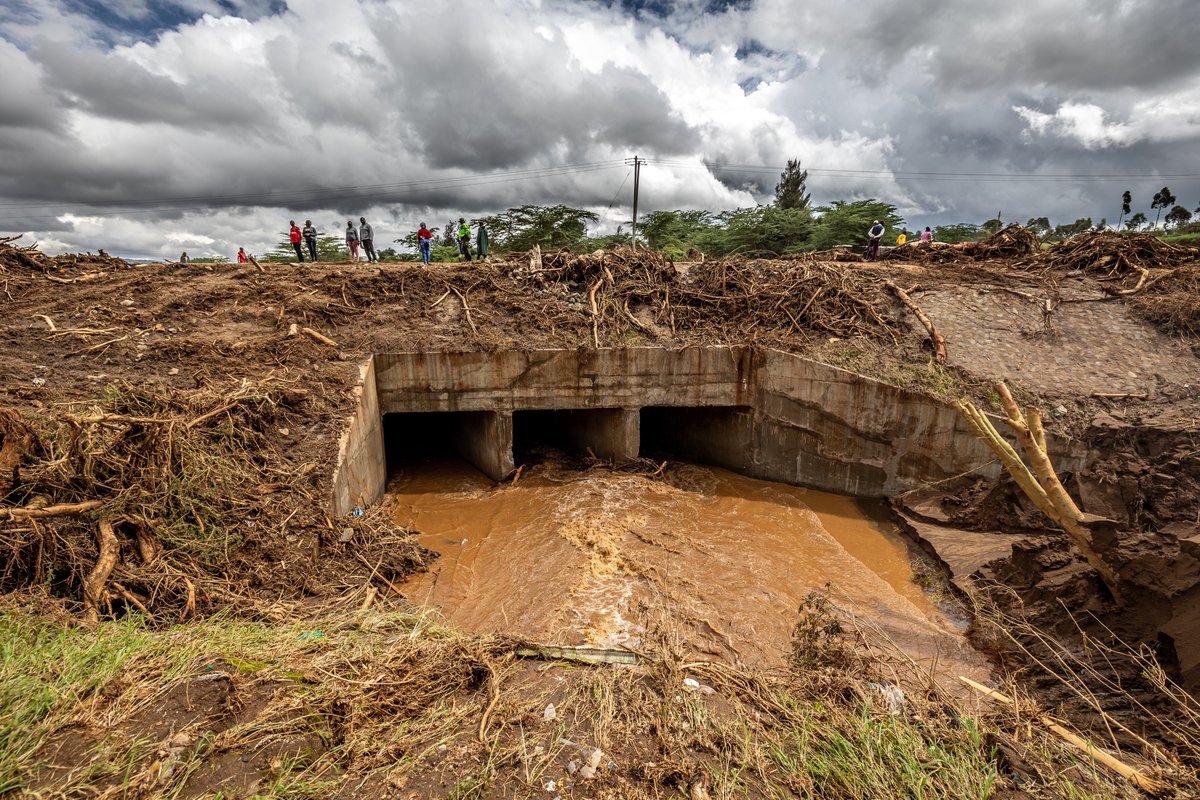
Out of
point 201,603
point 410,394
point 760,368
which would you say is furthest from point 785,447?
point 201,603

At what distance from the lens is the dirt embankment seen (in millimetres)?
4758

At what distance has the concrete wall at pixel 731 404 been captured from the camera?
8.95 m

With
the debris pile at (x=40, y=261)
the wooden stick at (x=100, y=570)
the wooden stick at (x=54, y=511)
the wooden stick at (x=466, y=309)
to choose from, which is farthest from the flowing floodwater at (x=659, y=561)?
the debris pile at (x=40, y=261)

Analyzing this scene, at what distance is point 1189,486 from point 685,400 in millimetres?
6630

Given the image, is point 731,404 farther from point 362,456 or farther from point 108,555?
point 108,555

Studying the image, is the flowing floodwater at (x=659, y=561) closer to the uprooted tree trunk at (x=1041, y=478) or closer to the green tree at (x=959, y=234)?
the uprooted tree trunk at (x=1041, y=478)

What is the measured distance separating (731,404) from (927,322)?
402 cm

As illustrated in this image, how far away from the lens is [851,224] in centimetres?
2028

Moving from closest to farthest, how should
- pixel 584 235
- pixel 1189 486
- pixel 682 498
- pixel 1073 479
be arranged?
pixel 1189 486 → pixel 1073 479 → pixel 682 498 → pixel 584 235

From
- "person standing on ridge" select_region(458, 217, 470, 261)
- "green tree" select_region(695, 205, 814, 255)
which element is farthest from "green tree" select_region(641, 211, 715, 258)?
"person standing on ridge" select_region(458, 217, 470, 261)

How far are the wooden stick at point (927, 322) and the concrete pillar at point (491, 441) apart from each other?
7874mm

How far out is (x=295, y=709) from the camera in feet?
9.29

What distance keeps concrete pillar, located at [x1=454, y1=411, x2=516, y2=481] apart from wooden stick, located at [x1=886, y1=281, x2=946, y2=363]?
25.8 ft

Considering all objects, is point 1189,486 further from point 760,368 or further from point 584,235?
point 584,235
